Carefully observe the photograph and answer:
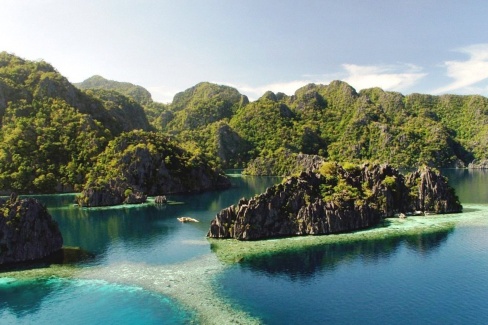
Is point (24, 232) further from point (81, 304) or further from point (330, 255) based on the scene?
point (330, 255)

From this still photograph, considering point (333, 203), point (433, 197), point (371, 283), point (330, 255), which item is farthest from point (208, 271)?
point (433, 197)

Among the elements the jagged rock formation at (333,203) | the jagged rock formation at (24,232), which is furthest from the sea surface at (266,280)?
the jagged rock formation at (24,232)

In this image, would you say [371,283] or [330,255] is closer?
[371,283]

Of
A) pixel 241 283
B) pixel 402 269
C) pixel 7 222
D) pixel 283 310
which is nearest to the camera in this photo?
pixel 283 310

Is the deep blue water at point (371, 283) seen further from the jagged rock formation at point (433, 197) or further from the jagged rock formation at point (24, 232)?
the jagged rock formation at point (24, 232)

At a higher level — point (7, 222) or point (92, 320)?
point (7, 222)

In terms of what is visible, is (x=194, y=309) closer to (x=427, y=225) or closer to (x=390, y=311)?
(x=390, y=311)

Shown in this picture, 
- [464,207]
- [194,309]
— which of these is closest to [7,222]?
[194,309]
